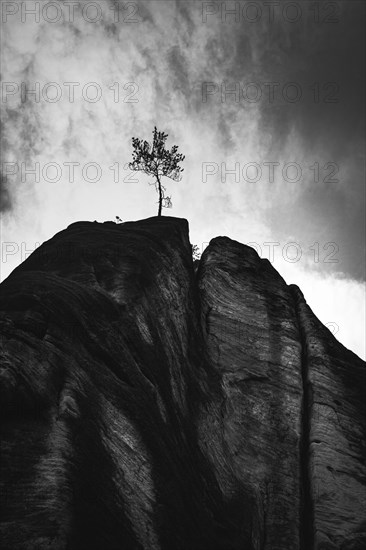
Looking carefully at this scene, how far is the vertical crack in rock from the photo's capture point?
25.2m

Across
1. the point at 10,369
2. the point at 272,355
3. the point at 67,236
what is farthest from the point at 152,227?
the point at 10,369

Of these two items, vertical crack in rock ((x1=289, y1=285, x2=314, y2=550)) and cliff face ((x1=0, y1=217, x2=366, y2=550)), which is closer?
cliff face ((x1=0, y1=217, x2=366, y2=550))

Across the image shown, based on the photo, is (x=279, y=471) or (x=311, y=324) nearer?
(x=279, y=471)

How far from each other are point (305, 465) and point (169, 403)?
9.62 metres

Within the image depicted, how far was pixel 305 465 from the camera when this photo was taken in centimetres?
2809

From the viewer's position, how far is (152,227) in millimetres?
35562

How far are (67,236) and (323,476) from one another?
18558 mm

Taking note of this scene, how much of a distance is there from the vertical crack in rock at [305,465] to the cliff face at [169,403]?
0.08 meters

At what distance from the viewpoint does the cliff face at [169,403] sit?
15281mm

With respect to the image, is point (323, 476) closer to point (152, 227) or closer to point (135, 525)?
point (135, 525)

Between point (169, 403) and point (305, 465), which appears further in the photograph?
point (305, 465)

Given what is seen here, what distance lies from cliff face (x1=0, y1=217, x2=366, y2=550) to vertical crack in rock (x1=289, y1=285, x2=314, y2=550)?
3.0 inches

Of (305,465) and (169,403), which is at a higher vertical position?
(169,403)

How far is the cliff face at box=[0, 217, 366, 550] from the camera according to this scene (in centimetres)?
1528
